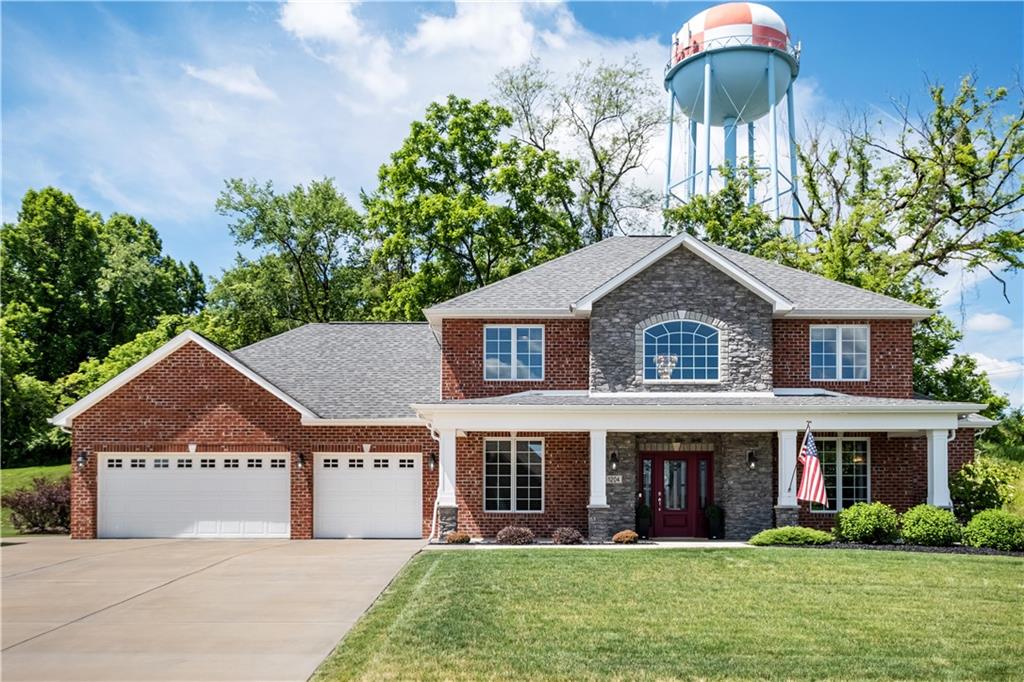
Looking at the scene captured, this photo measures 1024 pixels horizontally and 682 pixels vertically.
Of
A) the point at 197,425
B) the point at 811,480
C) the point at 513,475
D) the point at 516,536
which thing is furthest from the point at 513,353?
the point at 197,425

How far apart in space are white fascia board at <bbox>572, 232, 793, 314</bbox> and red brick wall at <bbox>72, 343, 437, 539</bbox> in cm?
551

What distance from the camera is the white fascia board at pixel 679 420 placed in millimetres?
21312

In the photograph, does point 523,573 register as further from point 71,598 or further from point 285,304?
point 285,304

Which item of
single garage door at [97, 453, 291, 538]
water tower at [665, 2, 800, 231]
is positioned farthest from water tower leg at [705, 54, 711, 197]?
single garage door at [97, 453, 291, 538]

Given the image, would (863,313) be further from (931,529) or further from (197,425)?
(197,425)

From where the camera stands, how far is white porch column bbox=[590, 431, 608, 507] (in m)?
21.5

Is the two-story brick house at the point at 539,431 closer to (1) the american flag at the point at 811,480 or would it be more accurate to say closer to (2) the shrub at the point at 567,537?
(2) the shrub at the point at 567,537

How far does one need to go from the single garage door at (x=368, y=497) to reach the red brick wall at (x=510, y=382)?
7.16ft

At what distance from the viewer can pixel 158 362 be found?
23.3 meters

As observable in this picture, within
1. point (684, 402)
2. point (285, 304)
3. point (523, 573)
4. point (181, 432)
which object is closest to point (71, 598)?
point (523, 573)

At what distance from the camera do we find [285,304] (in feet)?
144

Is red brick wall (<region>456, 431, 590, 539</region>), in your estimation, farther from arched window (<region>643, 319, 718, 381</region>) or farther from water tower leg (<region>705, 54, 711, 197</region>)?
water tower leg (<region>705, 54, 711, 197</region>)

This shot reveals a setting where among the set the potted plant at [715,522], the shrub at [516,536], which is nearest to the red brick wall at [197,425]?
the shrub at [516,536]

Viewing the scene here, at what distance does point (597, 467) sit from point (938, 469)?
307 inches
